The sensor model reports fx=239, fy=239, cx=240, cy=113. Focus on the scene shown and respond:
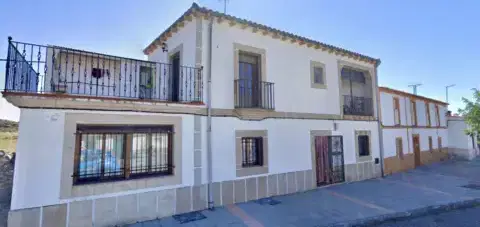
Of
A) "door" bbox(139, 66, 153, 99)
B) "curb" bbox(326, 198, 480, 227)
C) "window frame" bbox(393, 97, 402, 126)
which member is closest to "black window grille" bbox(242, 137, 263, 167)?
"curb" bbox(326, 198, 480, 227)

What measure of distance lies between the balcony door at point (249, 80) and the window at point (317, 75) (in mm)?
2697

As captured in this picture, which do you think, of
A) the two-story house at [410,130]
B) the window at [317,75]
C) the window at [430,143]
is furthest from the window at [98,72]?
the window at [430,143]

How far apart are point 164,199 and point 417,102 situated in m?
18.4

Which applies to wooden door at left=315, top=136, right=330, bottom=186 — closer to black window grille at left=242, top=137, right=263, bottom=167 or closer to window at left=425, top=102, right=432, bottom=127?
black window grille at left=242, top=137, right=263, bottom=167

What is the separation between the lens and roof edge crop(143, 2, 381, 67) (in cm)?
746

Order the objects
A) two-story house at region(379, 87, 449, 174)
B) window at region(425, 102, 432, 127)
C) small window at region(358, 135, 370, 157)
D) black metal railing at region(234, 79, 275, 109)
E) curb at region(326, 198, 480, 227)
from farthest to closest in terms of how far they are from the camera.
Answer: window at region(425, 102, 432, 127) → two-story house at region(379, 87, 449, 174) → small window at region(358, 135, 370, 157) → black metal railing at region(234, 79, 275, 109) → curb at region(326, 198, 480, 227)

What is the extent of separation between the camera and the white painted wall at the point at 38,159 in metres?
4.93

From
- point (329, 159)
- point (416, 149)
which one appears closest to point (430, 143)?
point (416, 149)

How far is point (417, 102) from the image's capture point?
17078 mm

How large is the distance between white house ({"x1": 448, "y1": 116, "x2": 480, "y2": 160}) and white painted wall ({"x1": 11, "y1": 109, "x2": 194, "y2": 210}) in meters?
26.5

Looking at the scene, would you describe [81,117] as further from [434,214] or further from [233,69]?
[434,214]

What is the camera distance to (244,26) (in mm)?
8258

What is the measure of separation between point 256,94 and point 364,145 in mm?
6951

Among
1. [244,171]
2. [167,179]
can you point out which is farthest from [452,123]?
[167,179]
